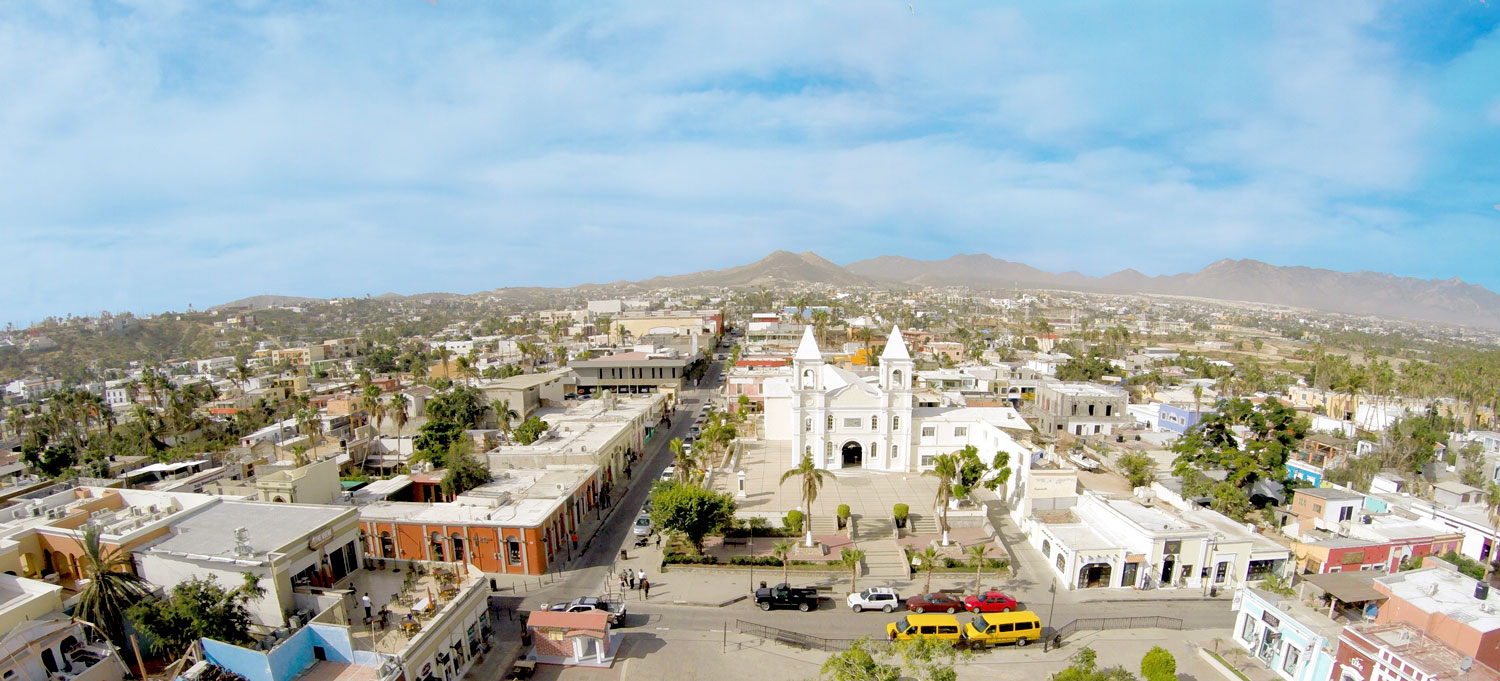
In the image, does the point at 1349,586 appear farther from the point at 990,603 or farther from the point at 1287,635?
the point at 990,603

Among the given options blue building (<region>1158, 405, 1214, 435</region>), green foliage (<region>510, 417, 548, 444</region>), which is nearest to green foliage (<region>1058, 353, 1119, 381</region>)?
blue building (<region>1158, 405, 1214, 435</region>)

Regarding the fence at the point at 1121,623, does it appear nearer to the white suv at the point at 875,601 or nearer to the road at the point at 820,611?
the road at the point at 820,611

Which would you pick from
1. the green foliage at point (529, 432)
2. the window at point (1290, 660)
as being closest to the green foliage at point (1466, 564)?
the window at point (1290, 660)

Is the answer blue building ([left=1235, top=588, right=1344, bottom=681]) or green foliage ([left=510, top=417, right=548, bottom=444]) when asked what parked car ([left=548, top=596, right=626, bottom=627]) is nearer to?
green foliage ([left=510, top=417, right=548, bottom=444])

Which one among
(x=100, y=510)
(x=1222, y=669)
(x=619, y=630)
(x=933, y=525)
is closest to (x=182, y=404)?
(x=100, y=510)

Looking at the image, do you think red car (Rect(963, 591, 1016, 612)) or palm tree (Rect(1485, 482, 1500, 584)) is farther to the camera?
palm tree (Rect(1485, 482, 1500, 584))

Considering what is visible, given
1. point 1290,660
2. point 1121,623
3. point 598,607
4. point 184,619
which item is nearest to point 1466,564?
point 1290,660
